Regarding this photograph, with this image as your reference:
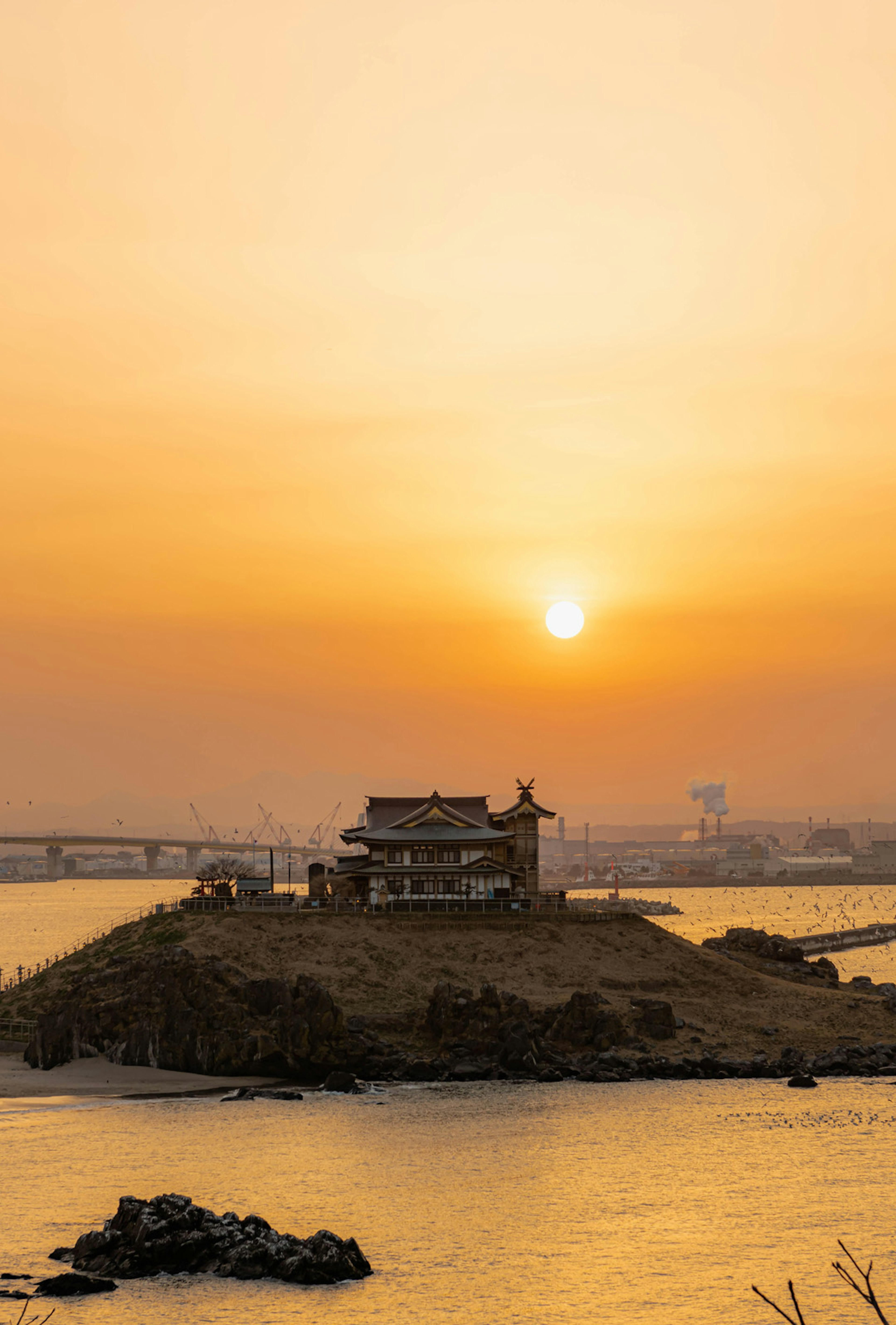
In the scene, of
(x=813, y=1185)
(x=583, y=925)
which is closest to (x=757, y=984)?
(x=583, y=925)

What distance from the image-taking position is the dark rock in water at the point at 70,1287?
36844 millimetres

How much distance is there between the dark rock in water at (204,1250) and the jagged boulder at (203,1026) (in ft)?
98.6

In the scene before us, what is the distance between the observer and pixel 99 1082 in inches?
2785

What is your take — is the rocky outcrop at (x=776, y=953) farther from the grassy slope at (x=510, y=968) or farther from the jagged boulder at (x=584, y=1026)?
the jagged boulder at (x=584, y=1026)

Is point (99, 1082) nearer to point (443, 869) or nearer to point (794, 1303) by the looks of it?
point (443, 869)

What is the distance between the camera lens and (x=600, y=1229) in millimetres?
44688

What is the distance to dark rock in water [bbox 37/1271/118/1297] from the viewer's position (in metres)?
36.8

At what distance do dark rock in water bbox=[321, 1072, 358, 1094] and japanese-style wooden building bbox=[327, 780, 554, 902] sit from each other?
84.3ft

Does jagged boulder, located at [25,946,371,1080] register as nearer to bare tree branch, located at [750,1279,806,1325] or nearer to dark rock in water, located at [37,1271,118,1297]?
dark rock in water, located at [37,1271,118,1297]

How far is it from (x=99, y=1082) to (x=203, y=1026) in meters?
6.14

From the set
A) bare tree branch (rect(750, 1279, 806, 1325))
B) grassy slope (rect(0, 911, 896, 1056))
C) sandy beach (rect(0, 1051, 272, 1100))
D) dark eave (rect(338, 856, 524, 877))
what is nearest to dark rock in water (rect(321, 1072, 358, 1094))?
sandy beach (rect(0, 1051, 272, 1100))

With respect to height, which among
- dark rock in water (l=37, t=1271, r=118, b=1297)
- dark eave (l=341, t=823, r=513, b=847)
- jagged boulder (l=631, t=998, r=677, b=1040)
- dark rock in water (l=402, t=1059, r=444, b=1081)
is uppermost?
dark eave (l=341, t=823, r=513, b=847)

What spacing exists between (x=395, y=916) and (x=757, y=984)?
80.4 ft

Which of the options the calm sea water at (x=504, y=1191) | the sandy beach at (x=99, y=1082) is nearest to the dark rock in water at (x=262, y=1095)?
the calm sea water at (x=504, y=1191)
